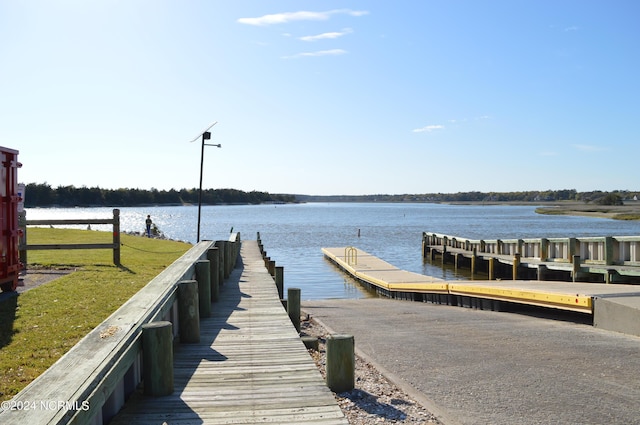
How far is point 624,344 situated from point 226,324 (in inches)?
256

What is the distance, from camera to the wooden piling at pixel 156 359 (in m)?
5.03

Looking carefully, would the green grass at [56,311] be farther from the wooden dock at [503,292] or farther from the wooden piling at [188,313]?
the wooden dock at [503,292]

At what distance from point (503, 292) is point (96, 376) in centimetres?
1205

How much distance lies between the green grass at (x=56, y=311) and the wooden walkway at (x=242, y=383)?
66.2 inches

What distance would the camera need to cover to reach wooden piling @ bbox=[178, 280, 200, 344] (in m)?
6.99

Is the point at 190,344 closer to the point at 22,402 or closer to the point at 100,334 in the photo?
the point at 100,334

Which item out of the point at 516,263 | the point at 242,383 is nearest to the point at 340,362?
the point at 242,383

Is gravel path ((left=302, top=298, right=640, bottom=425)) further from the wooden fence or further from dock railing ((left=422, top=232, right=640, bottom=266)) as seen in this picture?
the wooden fence

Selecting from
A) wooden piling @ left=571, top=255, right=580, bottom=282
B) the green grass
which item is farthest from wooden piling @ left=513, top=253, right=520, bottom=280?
the green grass

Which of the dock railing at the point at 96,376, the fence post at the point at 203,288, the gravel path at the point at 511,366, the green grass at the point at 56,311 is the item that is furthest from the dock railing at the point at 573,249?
the dock railing at the point at 96,376

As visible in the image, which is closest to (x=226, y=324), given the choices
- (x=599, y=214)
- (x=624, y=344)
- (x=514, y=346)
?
(x=514, y=346)

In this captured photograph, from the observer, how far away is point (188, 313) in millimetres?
7004

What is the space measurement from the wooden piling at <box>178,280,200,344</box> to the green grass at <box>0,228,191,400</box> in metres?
1.54

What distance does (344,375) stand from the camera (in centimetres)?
614
